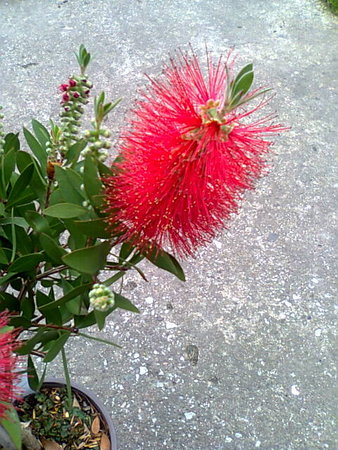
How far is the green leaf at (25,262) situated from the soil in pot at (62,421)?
30 cm

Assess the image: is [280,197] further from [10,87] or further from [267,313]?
[10,87]

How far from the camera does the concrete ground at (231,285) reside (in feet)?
3.85

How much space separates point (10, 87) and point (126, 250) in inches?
58.5

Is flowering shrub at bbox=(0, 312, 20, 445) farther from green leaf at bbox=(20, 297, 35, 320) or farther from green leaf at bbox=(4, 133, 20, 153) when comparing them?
green leaf at bbox=(4, 133, 20, 153)

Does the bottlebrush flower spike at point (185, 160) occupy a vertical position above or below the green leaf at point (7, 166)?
above

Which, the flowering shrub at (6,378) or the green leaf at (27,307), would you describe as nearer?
the flowering shrub at (6,378)

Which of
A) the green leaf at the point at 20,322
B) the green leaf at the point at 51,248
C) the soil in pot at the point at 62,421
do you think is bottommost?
the soil in pot at the point at 62,421

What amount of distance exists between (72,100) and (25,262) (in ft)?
0.59

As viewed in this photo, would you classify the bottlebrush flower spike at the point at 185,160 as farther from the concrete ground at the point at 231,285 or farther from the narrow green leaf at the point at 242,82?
the concrete ground at the point at 231,285

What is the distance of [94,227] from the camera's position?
1.61ft

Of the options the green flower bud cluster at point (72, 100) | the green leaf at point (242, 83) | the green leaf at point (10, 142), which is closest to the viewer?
the green leaf at point (242, 83)

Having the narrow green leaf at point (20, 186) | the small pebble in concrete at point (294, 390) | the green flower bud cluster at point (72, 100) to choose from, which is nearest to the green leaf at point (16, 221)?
the narrow green leaf at point (20, 186)

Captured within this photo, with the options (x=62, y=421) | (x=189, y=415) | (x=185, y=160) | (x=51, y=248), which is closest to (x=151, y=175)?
(x=185, y=160)

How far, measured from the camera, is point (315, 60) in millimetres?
2141
